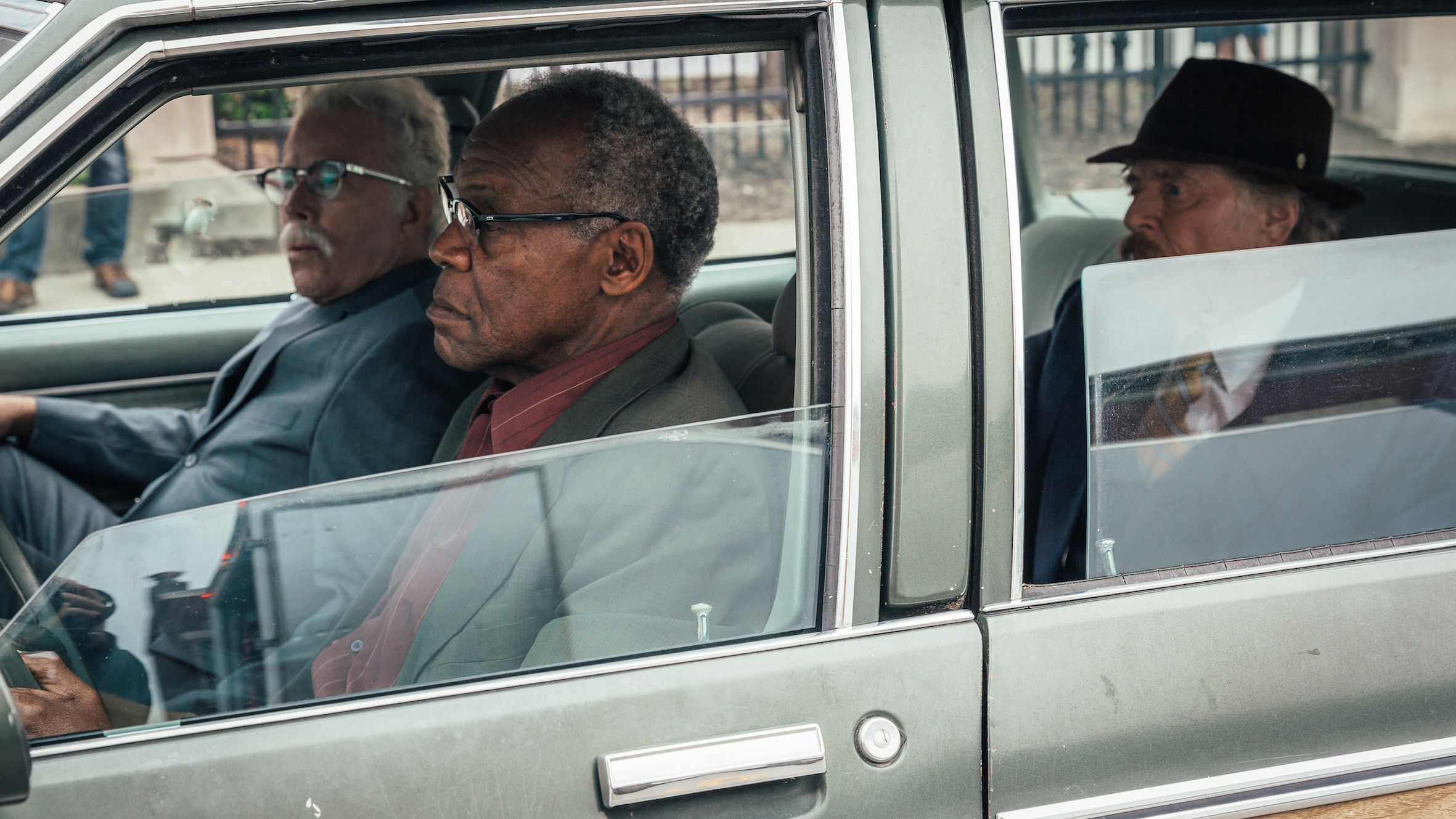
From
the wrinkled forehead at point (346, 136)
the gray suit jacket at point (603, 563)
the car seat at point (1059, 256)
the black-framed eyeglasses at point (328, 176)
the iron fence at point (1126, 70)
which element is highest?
the iron fence at point (1126, 70)

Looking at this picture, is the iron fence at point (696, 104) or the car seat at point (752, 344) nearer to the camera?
the car seat at point (752, 344)

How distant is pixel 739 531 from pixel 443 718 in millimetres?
373

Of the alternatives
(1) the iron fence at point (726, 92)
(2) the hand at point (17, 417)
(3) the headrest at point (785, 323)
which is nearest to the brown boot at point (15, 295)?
(2) the hand at point (17, 417)

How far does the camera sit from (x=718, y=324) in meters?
2.48

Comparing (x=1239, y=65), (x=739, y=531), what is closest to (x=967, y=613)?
(x=739, y=531)

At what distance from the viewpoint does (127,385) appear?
3.29 meters

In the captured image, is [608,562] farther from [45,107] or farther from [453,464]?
[45,107]

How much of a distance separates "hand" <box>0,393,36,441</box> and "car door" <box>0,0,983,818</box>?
6.05 feet

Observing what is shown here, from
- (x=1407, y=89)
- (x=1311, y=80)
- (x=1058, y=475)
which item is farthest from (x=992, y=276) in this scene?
(x=1407, y=89)

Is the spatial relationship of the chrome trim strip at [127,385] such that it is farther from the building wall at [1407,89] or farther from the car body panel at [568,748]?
the building wall at [1407,89]

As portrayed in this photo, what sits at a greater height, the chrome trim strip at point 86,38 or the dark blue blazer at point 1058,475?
the chrome trim strip at point 86,38

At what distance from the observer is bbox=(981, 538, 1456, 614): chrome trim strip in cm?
131

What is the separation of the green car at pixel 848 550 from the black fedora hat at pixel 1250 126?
99 centimetres

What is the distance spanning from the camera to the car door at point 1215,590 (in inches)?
50.3
